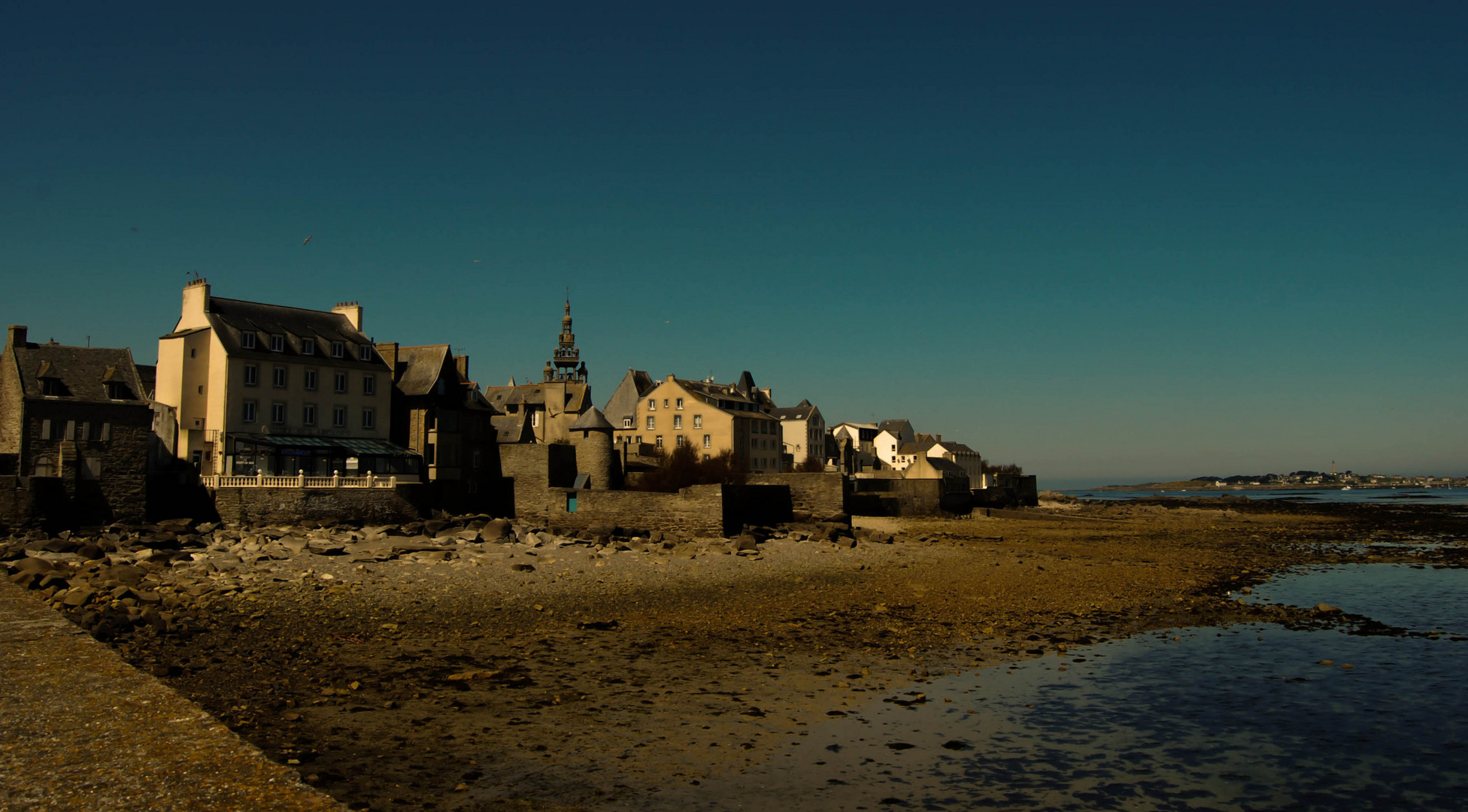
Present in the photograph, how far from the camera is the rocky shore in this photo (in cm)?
1154

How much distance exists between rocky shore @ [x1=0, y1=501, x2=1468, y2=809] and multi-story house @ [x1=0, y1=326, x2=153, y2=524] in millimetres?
2967

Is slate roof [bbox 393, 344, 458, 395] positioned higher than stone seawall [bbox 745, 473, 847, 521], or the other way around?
slate roof [bbox 393, 344, 458, 395]

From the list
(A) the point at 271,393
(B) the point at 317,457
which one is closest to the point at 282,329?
(A) the point at 271,393

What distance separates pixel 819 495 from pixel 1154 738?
36.0 meters

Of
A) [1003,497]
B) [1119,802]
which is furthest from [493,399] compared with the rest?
[1119,802]

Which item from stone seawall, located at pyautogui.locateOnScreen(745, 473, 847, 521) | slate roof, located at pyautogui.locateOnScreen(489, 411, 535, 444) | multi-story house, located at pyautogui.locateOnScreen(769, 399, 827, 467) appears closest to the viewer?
stone seawall, located at pyautogui.locateOnScreen(745, 473, 847, 521)

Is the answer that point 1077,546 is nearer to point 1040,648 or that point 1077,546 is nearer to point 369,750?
point 1040,648

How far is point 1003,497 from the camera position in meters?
85.3

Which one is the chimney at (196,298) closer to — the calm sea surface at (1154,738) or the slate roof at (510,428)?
the slate roof at (510,428)

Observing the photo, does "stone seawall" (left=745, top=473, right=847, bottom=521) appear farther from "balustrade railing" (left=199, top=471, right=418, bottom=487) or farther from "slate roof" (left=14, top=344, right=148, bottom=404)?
"slate roof" (left=14, top=344, right=148, bottom=404)

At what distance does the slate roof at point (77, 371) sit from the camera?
3597 cm

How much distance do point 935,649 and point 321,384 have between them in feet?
122

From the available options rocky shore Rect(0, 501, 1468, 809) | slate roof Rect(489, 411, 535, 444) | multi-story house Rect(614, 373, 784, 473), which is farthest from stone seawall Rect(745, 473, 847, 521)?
multi-story house Rect(614, 373, 784, 473)

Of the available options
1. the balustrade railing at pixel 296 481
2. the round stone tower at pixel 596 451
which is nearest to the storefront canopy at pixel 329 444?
the balustrade railing at pixel 296 481
